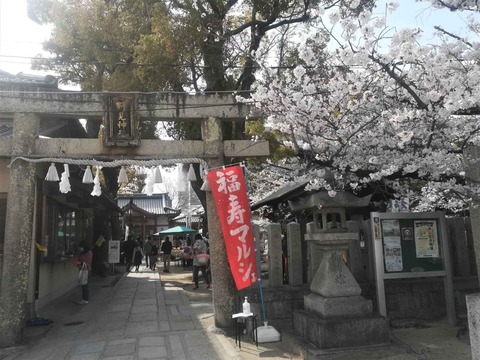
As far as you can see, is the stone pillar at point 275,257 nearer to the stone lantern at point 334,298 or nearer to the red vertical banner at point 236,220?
the red vertical banner at point 236,220

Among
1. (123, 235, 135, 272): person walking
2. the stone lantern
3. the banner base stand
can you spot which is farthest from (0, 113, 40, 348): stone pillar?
(123, 235, 135, 272): person walking

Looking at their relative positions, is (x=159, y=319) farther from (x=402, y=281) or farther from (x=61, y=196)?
(x=402, y=281)

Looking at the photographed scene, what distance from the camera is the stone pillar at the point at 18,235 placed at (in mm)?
7734

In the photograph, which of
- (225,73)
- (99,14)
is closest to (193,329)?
(225,73)

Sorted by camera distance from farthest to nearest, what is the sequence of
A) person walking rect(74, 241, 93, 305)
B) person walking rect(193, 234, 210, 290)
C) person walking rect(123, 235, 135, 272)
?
person walking rect(123, 235, 135, 272) → person walking rect(193, 234, 210, 290) → person walking rect(74, 241, 93, 305)

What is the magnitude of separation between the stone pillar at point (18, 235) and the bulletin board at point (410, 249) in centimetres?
729

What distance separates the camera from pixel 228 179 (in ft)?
27.1

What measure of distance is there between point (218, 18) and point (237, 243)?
29.5 feet

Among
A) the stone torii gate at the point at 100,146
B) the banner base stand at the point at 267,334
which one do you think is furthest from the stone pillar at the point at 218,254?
the banner base stand at the point at 267,334

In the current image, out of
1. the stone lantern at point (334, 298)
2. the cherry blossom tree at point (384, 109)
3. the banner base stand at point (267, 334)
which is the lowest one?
the banner base stand at point (267, 334)

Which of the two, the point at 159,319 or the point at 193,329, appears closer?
the point at 193,329

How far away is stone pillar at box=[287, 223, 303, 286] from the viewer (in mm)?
8211

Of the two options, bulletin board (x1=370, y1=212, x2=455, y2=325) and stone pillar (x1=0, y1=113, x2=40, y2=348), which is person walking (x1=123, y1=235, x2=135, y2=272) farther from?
bulletin board (x1=370, y1=212, x2=455, y2=325)

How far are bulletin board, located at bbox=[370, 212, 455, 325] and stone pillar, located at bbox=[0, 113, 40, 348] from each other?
7.29 metres
